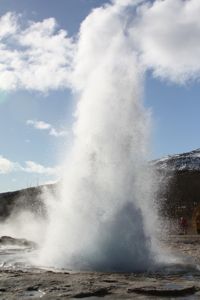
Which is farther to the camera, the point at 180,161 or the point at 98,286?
the point at 180,161

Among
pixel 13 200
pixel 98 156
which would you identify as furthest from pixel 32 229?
pixel 13 200

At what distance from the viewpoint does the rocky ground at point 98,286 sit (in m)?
9.51

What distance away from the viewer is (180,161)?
5640 inches

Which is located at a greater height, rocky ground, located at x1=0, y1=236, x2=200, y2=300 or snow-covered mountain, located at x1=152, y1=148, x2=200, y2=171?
snow-covered mountain, located at x1=152, y1=148, x2=200, y2=171

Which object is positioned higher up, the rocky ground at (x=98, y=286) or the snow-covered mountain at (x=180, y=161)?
the snow-covered mountain at (x=180, y=161)

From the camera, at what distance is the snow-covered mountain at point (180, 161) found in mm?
131000

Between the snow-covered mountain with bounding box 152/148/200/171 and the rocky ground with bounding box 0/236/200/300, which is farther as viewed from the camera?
the snow-covered mountain with bounding box 152/148/200/171

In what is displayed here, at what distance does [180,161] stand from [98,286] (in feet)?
442

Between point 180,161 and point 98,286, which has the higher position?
point 180,161

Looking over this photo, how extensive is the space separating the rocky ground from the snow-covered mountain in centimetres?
11586

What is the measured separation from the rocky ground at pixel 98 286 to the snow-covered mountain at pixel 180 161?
11586 centimetres

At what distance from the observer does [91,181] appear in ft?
56.4

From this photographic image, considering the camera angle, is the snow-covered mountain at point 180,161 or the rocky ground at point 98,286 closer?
the rocky ground at point 98,286

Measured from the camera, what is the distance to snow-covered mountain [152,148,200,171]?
5157 inches
